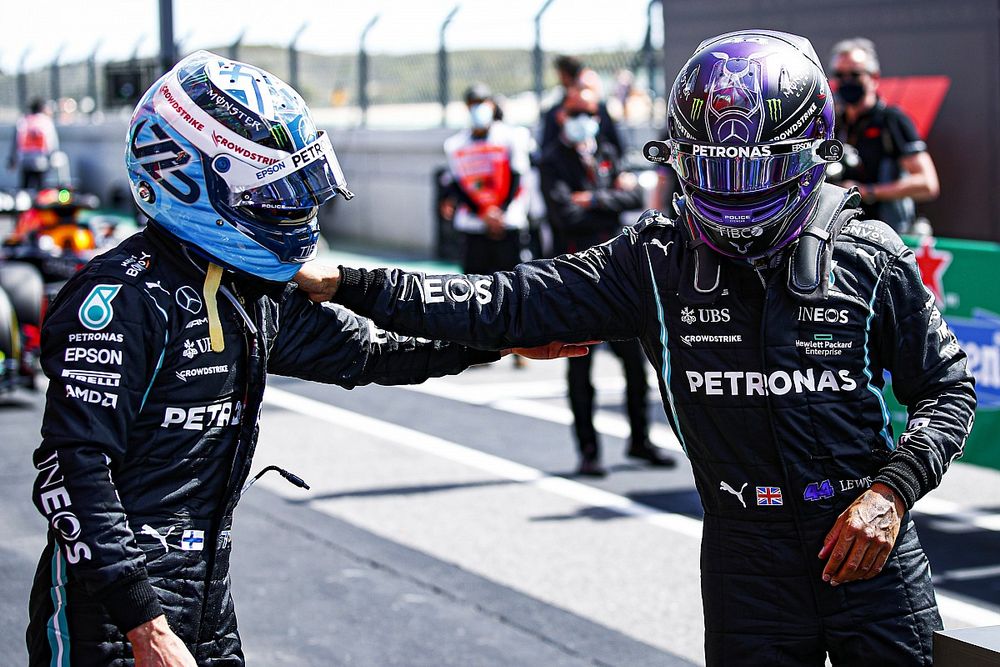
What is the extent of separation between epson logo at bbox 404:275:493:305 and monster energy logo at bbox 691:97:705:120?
622mm

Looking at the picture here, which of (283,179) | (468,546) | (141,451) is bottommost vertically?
(468,546)

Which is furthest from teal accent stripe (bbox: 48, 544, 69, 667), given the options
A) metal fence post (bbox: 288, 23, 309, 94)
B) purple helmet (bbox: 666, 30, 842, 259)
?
metal fence post (bbox: 288, 23, 309, 94)

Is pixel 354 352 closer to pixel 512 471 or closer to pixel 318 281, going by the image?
pixel 318 281

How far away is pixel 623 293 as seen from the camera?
10.7 feet

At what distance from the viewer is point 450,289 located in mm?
3295

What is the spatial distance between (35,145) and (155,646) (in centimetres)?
2403

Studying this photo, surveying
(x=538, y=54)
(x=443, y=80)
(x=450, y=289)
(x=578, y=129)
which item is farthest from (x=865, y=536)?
(x=443, y=80)

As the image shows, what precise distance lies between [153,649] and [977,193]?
7455 millimetres

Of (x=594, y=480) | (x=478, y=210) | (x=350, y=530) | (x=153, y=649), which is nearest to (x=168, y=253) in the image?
(x=153, y=649)

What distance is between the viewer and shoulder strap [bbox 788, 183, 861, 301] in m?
3.00

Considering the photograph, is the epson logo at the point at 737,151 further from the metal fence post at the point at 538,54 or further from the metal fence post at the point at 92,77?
the metal fence post at the point at 92,77

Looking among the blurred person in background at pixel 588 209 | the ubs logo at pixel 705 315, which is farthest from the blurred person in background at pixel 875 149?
the ubs logo at pixel 705 315

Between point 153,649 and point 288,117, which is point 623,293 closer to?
point 288,117

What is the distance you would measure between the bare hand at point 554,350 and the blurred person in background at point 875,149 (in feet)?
15.0
